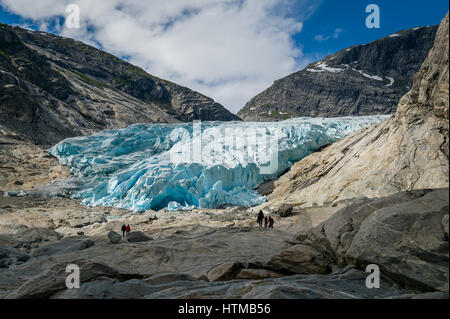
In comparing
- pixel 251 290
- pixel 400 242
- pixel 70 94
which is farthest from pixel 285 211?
pixel 70 94

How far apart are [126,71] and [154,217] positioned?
9914cm

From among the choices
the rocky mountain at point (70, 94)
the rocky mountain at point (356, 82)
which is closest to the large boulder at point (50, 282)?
the rocky mountain at point (70, 94)

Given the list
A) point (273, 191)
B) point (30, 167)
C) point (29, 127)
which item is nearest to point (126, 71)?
point (29, 127)

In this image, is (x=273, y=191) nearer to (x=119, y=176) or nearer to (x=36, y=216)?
(x=119, y=176)

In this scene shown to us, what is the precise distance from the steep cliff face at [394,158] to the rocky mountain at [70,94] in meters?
37.0

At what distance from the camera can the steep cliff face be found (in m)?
13.0

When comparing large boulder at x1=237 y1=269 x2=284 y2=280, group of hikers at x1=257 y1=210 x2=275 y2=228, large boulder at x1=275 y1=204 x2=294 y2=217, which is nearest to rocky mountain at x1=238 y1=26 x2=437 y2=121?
large boulder at x1=275 y1=204 x2=294 y2=217

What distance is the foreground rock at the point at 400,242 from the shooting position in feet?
15.6

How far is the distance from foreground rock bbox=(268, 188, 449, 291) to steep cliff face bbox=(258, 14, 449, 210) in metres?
6.04

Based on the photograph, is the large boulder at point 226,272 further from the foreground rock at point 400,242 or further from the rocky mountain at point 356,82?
the rocky mountain at point 356,82

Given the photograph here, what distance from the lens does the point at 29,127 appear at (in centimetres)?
4162

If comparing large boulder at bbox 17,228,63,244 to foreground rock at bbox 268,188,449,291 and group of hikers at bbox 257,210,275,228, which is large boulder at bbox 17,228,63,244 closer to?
group of hikers at bbox 257,210,275,228

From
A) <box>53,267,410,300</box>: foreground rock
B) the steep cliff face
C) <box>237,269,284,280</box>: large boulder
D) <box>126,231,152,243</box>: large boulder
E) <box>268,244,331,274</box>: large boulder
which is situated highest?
the steep cliff face
